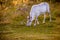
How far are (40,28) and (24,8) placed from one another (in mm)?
306

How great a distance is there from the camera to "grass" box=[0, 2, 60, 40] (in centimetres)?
167

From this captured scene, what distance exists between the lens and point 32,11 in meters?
1.85

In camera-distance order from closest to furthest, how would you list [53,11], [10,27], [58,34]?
[58,34]
[10,27]
[53,11]

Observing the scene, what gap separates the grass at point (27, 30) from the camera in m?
1.67

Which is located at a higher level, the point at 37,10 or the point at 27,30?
the point at 37,10

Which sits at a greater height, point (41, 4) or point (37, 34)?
point (41, 4)

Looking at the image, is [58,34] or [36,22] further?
[36,22]

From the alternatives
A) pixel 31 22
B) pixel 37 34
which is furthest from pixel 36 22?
pixel 37 34

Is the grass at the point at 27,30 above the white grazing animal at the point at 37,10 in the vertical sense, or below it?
below

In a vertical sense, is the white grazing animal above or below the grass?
above

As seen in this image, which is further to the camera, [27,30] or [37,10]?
[37,10]

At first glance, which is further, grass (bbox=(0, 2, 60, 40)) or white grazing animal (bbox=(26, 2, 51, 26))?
white grazing animal (bbox=(26, 2, 51, 26))

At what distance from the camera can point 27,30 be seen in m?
1.75

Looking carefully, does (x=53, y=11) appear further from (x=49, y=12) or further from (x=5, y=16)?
(x=5, y=16)
